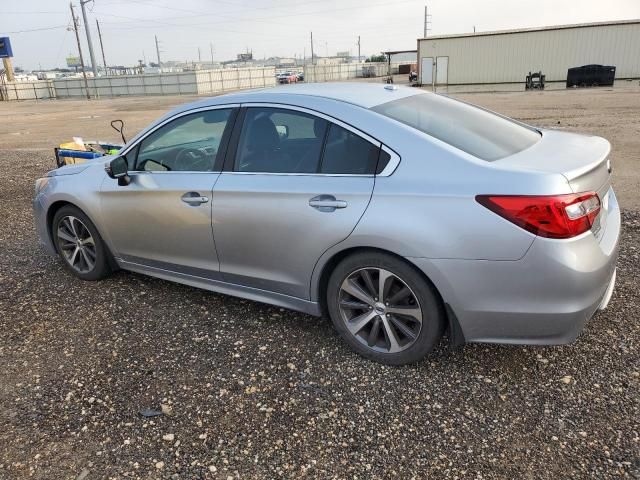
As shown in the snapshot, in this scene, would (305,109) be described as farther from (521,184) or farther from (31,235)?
(31,235)

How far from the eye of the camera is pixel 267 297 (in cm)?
365

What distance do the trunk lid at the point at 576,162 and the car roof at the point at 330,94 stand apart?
3.15 feet

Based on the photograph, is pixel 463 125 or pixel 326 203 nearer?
pixel 326 203

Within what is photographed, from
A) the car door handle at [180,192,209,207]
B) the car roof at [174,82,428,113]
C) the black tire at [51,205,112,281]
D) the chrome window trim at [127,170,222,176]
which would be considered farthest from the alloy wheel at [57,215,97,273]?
the car roof at [174,82,428,113]

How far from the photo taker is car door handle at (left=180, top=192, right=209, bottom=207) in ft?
12.1

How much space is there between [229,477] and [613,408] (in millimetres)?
1994

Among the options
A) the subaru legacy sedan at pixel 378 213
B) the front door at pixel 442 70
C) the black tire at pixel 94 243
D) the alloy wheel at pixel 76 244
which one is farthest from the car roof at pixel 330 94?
the front door at pixel 442 70

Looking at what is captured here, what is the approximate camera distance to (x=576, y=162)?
9.39ft

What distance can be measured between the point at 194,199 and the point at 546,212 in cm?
229

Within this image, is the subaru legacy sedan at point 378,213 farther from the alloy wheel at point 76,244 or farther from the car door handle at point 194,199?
the alloy wheel at point 76,244

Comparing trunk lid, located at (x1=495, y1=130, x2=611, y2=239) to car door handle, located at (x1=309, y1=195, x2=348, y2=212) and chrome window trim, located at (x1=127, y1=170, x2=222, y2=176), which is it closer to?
car door handle, located at (x1=309, y1=195, x2=348, y2=212)

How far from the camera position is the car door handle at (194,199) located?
368cm

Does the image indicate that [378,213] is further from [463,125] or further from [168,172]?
[168,172]

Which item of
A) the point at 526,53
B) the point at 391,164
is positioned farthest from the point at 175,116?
the point at 526,53
